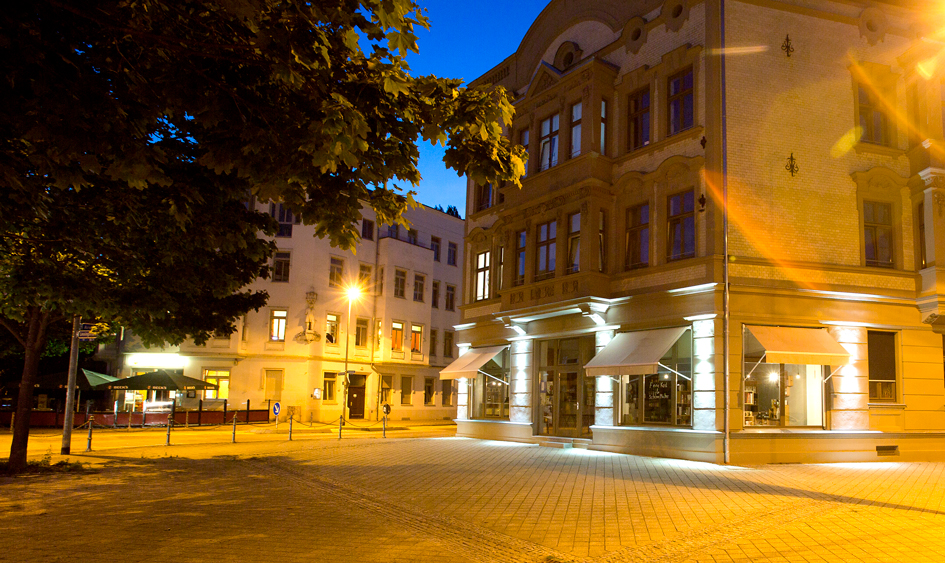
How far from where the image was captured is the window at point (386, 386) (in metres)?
45.5

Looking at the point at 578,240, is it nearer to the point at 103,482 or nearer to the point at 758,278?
the point at 758,278

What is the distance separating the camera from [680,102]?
20.2 metres

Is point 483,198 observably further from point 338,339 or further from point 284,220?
point 338,339

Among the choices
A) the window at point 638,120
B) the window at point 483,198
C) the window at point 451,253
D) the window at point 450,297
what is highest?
the window at point 451,253

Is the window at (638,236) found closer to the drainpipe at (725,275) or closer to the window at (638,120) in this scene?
the window at (638,120)

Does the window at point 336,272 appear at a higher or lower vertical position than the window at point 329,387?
higher

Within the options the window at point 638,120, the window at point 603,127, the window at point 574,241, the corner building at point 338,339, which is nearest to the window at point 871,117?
the window at point 638,120

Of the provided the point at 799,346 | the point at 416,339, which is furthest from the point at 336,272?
the point at 799,346

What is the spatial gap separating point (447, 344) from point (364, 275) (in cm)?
934

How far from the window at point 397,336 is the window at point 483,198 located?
1964 centimetres

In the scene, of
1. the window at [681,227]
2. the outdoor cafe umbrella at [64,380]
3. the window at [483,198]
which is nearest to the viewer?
the window at [681,227]

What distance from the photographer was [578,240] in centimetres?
2188

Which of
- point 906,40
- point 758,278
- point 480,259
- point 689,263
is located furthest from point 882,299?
point 480,259

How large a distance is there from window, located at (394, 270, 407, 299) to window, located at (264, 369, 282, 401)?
971 centimetres
